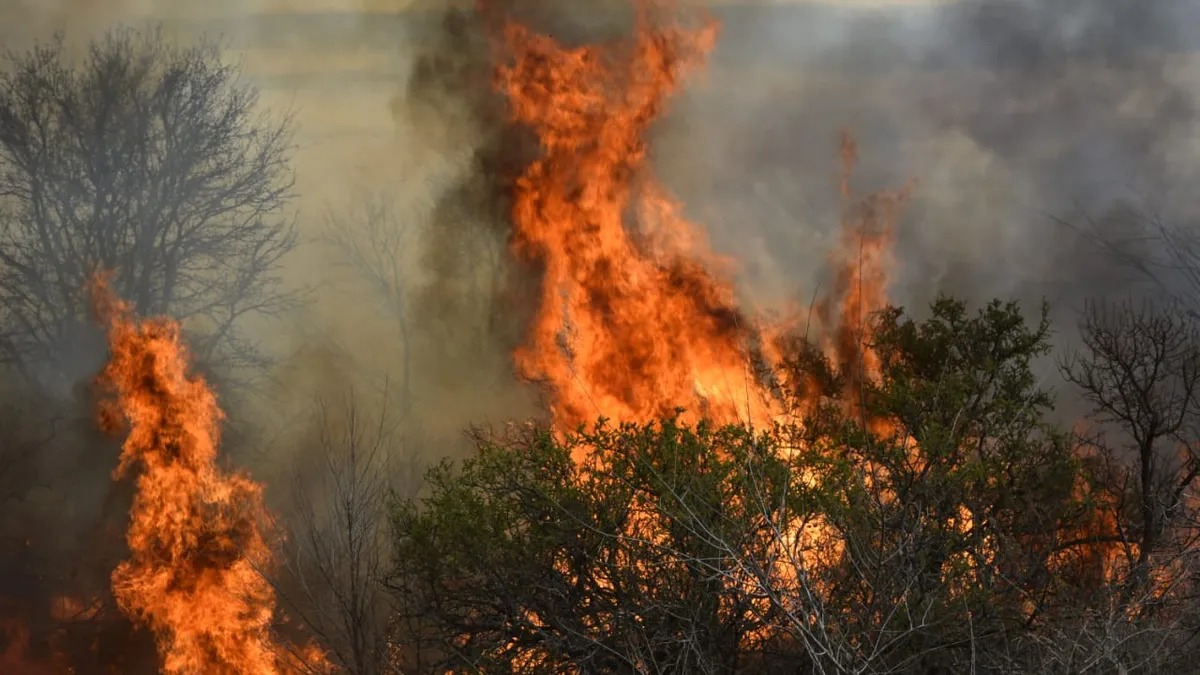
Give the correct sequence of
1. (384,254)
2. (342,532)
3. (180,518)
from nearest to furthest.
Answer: (342,532)
(180,518)
(384,254)

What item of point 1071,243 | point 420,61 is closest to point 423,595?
point 420,61

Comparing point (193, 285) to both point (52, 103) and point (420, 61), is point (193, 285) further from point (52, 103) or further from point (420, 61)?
point (420, 61)

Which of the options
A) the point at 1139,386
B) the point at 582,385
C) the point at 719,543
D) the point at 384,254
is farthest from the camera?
the point at 384,254

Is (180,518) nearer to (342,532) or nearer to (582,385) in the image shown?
(342,532)

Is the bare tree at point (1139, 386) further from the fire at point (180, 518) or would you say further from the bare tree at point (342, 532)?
the fire at point (180, 518)

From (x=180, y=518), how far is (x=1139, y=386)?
13419mm

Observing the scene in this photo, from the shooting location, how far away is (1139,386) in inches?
620

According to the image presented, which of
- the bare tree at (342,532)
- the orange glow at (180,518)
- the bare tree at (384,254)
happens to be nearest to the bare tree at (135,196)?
the orange glow at (180,518)

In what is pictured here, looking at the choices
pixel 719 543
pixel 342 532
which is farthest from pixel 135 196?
pixel 719 543

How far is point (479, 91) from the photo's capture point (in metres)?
16.4

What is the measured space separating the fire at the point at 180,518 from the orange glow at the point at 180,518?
0.04ft

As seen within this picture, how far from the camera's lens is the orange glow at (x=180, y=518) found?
1530 cm

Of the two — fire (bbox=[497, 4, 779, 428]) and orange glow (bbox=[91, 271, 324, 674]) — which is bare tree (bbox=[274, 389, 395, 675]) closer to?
orange glow (bbox=[91, 271, 324, 674])

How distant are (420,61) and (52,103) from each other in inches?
210
